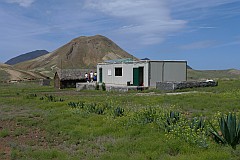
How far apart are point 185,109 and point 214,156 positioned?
8192 mm

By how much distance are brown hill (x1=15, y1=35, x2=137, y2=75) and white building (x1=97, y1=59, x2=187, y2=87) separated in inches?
2988

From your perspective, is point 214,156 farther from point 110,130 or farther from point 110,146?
point 110,130

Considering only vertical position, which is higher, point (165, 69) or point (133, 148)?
point (165, 69)

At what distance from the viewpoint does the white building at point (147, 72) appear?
94.1 feet

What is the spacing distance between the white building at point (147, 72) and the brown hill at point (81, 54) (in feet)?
249

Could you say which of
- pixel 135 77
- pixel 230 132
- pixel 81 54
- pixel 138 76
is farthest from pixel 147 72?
pixel 81 54

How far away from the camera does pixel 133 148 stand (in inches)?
306

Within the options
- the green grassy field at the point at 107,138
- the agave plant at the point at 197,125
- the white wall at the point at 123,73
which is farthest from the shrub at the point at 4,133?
the white wall at the point at 123,73

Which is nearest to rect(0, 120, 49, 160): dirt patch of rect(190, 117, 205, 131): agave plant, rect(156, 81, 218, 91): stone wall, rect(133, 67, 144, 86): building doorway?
rect(190, 117, 205, 131): agave plant

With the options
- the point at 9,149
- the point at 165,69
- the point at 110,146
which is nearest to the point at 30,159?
the point at 9,149

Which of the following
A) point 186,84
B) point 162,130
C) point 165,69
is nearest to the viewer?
point 162,130

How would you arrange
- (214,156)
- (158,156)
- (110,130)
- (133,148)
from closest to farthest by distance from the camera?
(214,156)
(158,156)
(133,148)
(110,130)

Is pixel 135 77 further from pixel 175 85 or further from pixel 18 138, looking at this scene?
pixel 18 138

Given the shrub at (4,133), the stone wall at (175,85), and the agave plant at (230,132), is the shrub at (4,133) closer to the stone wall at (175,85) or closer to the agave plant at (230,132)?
the agave plant at (230,132)
